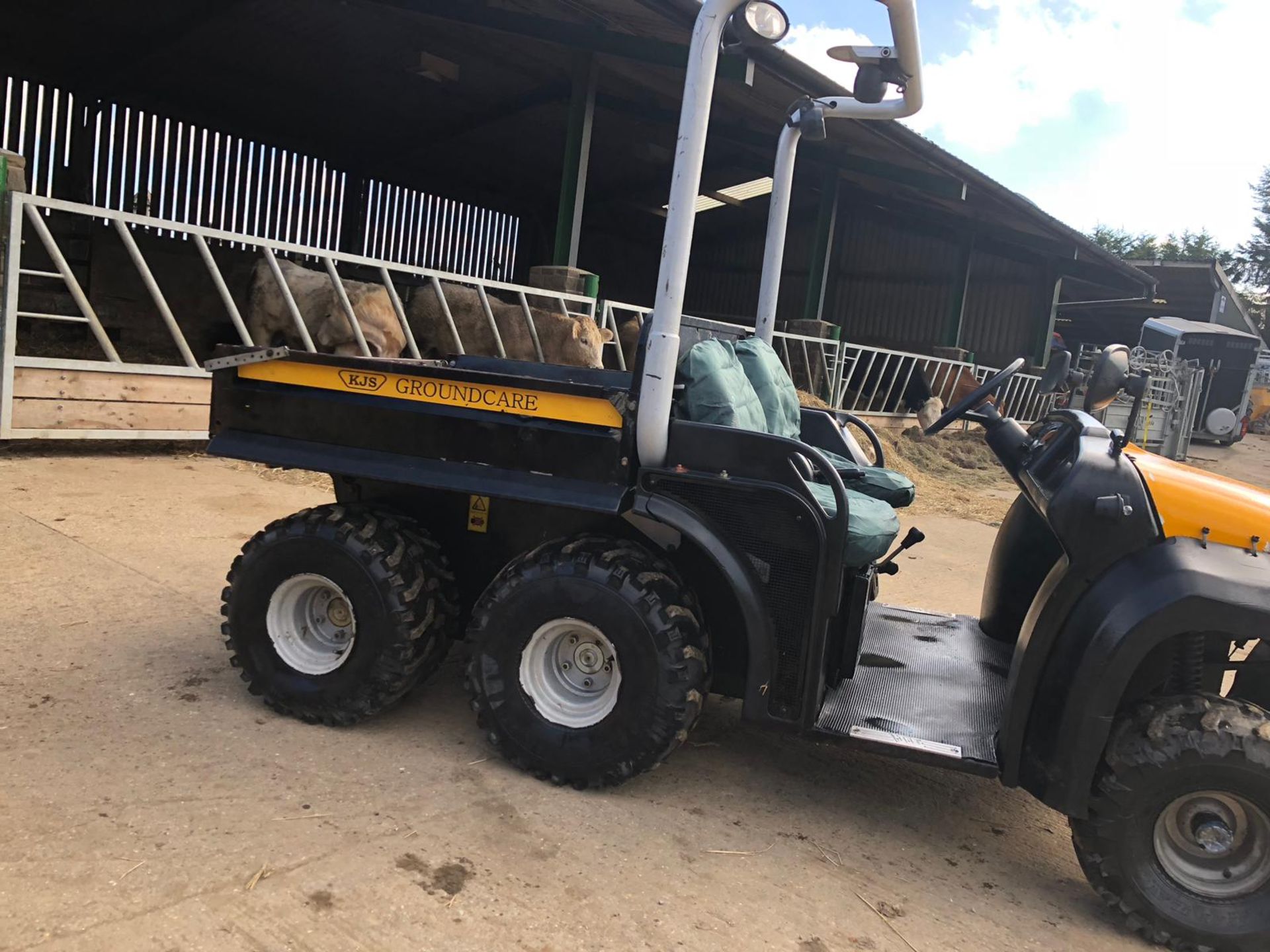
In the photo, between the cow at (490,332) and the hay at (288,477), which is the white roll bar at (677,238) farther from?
the cow at (490,332)

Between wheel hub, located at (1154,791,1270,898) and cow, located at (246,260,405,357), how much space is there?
25.6 feet

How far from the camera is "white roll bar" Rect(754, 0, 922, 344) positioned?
9.41ft

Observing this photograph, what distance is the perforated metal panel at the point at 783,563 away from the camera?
267 cm

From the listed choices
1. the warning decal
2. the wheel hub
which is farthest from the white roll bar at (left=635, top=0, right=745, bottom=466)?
the wheel hub

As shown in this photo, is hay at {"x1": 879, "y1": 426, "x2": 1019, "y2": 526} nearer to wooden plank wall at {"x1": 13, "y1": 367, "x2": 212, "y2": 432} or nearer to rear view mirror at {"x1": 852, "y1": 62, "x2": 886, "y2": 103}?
rear view mirror at {"x1": 852, "y1": 62, "x2": 886, "y2": 103}

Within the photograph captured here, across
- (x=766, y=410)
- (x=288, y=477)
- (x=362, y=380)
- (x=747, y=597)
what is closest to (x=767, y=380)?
(x=766, y=410)

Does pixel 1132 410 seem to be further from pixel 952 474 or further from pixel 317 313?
pixel 952 474

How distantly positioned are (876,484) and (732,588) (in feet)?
4.49

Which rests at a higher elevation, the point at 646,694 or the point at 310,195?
the point at 310,195

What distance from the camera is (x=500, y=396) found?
2.91m

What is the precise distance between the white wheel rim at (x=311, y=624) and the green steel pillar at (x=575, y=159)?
8.97 meters

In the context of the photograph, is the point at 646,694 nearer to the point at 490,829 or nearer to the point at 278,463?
the point at 490,829

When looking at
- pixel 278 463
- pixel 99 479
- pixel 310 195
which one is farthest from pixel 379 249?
pixel 278 463

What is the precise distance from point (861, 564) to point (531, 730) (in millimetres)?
1126
